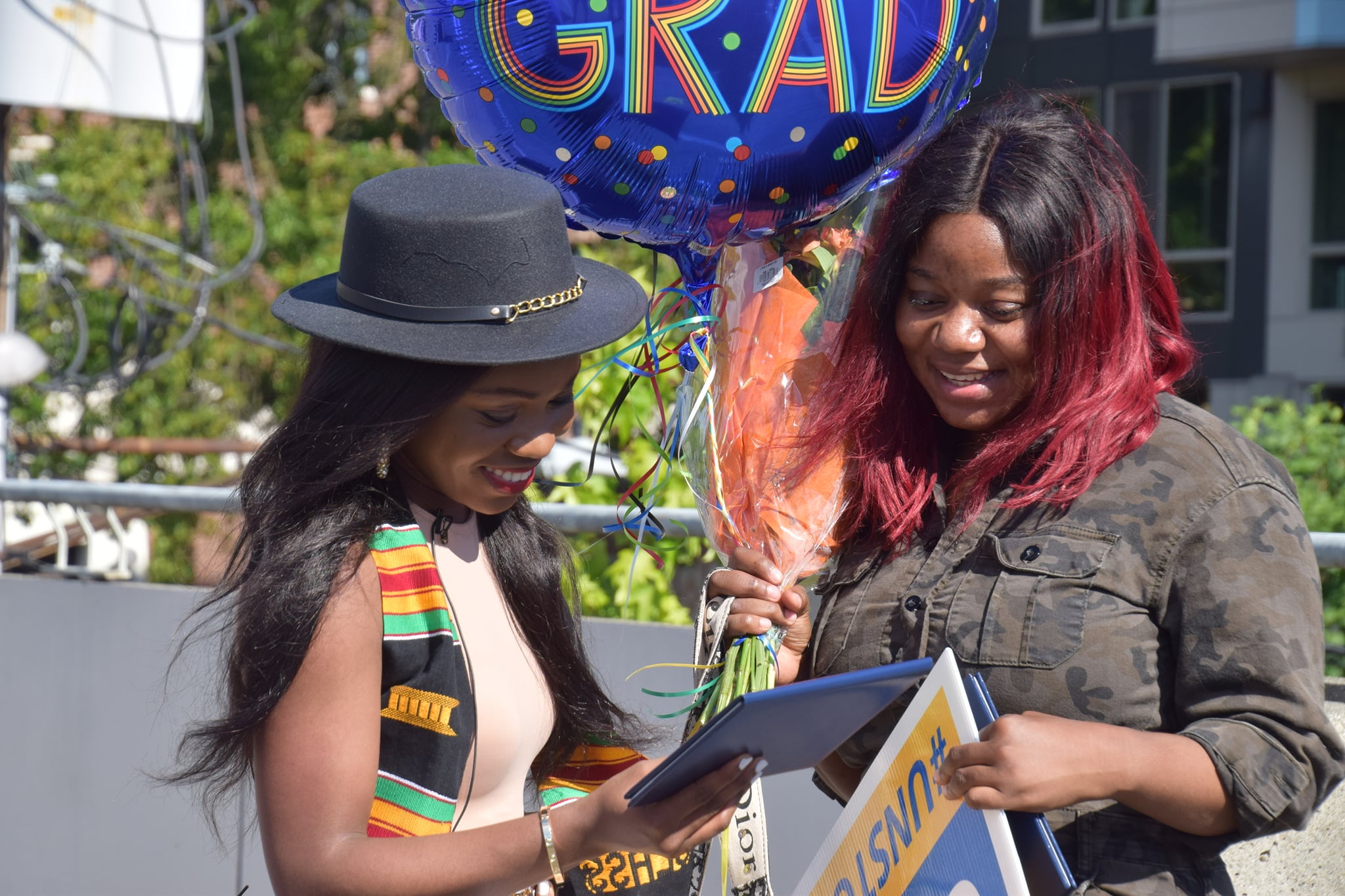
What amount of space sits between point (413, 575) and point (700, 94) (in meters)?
0.75

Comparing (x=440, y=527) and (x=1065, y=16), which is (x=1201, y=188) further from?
(x=440, y=527)

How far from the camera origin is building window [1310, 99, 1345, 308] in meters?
13.9

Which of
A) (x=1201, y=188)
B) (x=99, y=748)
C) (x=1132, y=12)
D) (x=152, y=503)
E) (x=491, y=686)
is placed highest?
(x=1132, y=12)

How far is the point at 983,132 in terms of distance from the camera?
1.78m

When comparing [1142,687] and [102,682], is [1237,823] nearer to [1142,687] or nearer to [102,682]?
[1142,687]

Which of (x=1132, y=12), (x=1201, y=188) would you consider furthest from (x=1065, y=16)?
(x=1201, y=188)

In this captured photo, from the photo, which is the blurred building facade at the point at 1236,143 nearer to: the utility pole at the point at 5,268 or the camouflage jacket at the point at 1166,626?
the utility pole at the point at 5,268

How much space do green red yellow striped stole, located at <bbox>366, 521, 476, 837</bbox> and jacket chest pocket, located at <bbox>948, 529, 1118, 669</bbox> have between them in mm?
663

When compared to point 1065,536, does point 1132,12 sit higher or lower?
higher

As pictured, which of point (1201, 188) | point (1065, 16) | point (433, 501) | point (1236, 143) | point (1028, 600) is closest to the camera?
point (1028, 600)

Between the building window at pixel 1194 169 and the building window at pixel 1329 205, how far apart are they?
33.2 inches

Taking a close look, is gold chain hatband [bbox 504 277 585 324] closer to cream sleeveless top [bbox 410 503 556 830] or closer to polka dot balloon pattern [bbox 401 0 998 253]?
polka dot balloon pattern [bbox 401 0 998 253]

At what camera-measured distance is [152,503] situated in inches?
149

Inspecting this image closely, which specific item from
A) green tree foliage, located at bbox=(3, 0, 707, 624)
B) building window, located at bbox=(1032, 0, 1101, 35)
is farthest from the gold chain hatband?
building window, located at bbox=(1032, 0, 1101, 35)
